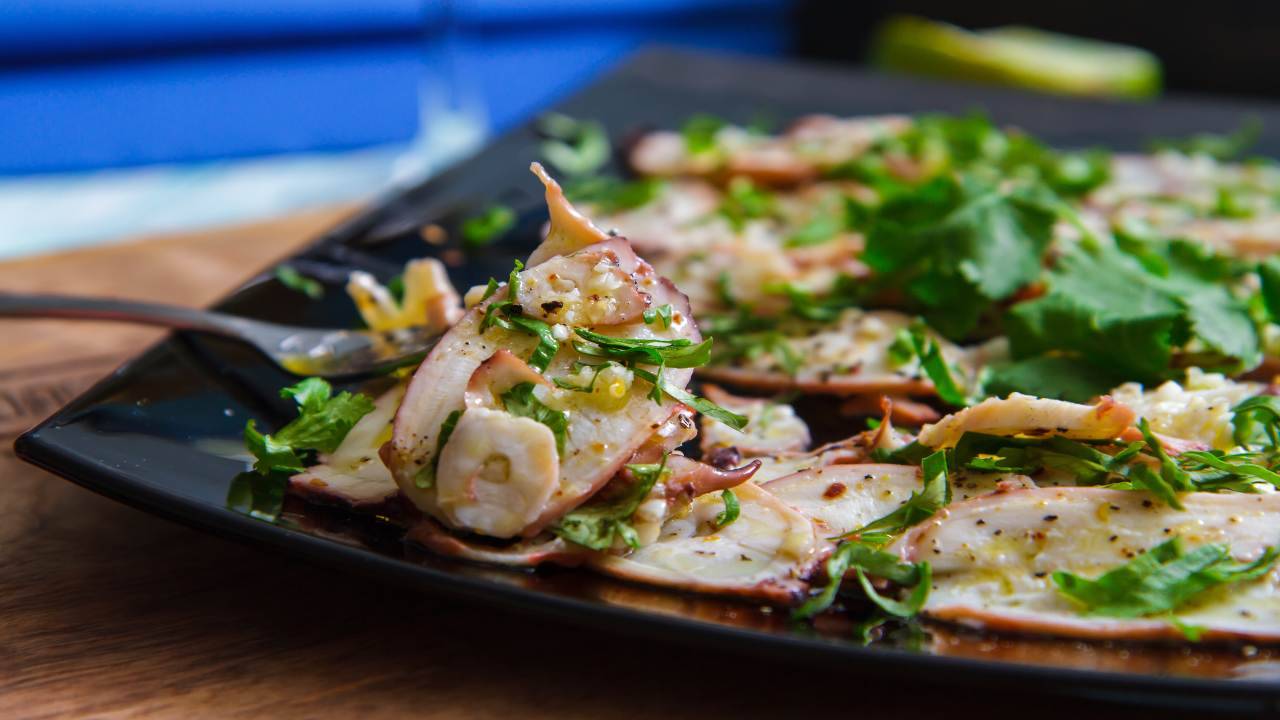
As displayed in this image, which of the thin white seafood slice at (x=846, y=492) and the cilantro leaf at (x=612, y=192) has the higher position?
the cilantro leaf at (x=612, y=192)

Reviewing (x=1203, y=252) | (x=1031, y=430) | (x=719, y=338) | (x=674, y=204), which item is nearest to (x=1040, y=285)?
(x=1203, y=252)

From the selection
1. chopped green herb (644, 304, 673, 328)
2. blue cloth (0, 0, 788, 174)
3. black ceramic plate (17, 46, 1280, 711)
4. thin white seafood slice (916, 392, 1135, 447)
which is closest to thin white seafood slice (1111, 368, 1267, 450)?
thin white seafood slice (916, 392, 1135, 447)

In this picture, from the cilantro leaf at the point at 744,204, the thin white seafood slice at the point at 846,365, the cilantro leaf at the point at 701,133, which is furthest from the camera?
the cilantro leaf at the point at 701,133

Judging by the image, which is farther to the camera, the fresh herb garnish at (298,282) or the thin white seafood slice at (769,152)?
the thin white seafood slice at (769,152)

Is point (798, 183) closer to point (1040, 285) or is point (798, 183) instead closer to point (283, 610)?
point (1040, 285)

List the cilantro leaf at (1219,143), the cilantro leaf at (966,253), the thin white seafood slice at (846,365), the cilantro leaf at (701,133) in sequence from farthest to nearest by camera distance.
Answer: the cilantro leaf at (1219,143), the cilantro leaf at (701,133), the cilantro leaf at (966,253), the thin white seafood slice at (846,365)

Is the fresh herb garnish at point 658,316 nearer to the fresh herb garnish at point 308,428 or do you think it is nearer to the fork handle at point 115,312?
the fresh herb garnish at point 308,428

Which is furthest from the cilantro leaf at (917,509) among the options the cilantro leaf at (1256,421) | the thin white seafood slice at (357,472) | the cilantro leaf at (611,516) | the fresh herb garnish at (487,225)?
the fresh herb garnish at (487,225)
